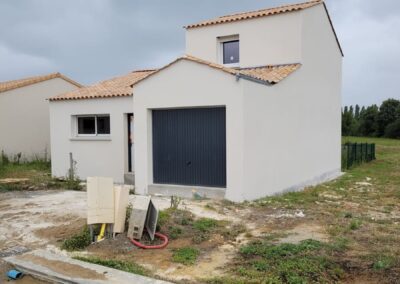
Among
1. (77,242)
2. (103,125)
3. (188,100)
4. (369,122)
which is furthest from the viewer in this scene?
(369,122)

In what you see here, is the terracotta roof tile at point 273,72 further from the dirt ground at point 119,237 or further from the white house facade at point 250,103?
the dirt ground at point 119,237

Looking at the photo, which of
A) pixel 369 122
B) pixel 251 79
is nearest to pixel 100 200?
pixel 251 79

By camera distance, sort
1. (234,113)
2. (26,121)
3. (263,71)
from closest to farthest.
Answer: (234,113) < (263,71) < (26,121)

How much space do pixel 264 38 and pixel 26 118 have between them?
486 inches

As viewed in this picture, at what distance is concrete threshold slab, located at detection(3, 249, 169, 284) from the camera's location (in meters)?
5.16

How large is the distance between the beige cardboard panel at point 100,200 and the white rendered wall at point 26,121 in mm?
13208

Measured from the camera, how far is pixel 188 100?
11.0 meters

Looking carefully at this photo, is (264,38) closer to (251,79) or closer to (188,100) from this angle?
(251,79)

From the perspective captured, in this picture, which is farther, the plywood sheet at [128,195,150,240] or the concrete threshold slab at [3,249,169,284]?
the plywood sheet at [128,195,150,240]

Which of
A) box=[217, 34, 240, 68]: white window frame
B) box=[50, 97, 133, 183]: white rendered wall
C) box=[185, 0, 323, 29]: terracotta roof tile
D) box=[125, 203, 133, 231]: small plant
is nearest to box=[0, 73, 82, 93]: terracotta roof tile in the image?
box=[50, 97, 133, 183]: white rendered wall

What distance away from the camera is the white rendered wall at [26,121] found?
18156 millimetres

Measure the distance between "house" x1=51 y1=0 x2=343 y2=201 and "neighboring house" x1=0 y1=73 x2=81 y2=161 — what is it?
13.9 ft

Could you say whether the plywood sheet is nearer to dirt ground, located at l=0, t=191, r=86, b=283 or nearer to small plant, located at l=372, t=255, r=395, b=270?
dirt ground, located at l=0, t=191, r=86, b=283

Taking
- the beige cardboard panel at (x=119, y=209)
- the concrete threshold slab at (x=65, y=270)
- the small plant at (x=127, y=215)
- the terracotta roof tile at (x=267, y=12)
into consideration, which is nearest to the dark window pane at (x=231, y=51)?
the terracotta roof tile at (x=267, y=12)
